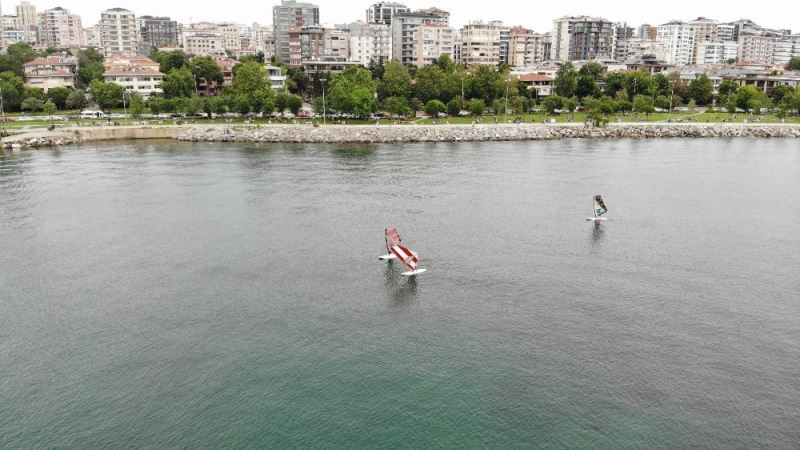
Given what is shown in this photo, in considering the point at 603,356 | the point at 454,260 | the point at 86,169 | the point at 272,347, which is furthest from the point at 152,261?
the point at 86,169

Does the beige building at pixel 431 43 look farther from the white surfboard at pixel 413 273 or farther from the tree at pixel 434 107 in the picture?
the white surfboard at pixel 413 273

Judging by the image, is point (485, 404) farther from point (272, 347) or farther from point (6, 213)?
point (6, 213)

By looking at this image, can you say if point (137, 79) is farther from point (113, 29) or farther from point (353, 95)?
point (113, 29)

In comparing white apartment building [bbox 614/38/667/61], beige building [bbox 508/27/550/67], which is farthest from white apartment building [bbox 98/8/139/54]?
white apartment building [bbox 614/38/667/61]

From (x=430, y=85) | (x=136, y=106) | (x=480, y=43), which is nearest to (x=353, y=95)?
(x=430, y=85)

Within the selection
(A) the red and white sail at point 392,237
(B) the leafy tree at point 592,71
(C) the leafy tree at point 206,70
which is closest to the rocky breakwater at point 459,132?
(B) the leafy tree at point 592,71
